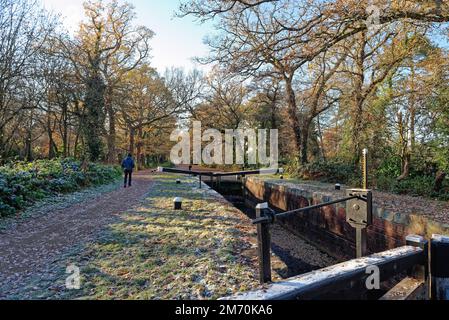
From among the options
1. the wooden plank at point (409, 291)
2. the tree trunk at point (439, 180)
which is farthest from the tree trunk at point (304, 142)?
the wooden plank at point (409, 291)

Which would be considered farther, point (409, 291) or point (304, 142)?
point (304, 142)

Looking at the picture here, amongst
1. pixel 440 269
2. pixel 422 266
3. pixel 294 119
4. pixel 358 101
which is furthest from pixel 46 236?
pixel 294 119

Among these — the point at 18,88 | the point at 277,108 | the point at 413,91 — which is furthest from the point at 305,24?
the point at 277,108

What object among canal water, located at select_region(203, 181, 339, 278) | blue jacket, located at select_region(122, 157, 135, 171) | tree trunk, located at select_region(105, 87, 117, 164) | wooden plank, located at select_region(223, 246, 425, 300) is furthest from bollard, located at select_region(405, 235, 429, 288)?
tree trunk, located at select_region(105, 87, 117, 164)

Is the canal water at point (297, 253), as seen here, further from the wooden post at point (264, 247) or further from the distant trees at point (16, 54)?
the distant trees at point (16, 54)

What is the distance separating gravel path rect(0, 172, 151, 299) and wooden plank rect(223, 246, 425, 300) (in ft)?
9.97

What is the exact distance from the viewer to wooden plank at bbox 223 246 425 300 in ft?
5.30

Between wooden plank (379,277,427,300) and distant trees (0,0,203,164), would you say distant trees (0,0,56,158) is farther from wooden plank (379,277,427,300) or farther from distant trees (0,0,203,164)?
wooden plank (379,277,427,300)

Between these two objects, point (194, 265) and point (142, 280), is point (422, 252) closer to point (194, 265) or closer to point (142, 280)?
point (194, 265)

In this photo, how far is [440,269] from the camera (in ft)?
7.95

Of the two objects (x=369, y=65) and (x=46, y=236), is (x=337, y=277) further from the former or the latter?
(x=369, y=65)

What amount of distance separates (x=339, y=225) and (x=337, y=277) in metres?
6.07

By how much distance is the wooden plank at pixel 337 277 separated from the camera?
63.6 inches

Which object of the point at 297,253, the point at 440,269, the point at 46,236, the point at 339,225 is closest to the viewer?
the point at 440,269
